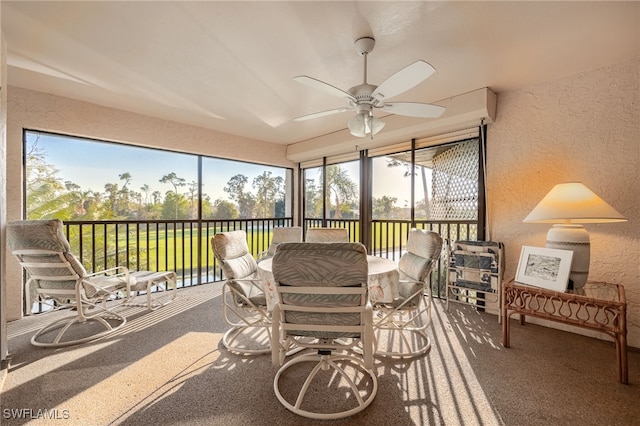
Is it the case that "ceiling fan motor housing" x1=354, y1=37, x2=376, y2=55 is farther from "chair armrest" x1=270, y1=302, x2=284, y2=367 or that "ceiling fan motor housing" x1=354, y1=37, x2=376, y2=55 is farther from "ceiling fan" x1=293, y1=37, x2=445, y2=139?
"chair armrest" x1=270, y1=302, x2=284, y2=367

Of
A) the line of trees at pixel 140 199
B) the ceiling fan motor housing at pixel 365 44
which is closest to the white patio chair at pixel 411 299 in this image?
the ceiling fan motor housing at pixel 365 44

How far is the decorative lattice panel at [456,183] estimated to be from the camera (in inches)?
129

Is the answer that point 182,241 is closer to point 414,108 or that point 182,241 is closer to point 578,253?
point 414,108

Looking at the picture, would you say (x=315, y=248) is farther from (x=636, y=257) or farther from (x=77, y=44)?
(x=636, y=257)

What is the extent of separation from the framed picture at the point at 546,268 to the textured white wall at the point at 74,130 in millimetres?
4075

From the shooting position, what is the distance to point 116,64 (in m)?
Result: 2.35

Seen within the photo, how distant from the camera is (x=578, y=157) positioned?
2.54 meters

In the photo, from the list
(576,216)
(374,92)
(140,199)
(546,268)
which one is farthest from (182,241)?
(576,216)

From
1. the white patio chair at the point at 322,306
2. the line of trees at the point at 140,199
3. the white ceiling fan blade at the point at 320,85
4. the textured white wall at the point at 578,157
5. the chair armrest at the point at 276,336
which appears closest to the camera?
the white patio chair at the point at 322,306

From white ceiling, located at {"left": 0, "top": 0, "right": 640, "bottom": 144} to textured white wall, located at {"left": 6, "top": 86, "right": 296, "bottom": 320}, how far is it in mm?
190

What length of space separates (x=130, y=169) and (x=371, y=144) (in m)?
3.36

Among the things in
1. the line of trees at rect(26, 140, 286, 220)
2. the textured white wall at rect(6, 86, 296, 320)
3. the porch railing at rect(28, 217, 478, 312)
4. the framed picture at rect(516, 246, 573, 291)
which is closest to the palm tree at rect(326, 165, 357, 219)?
the porch railing at rect(28, 217, 478, 312)

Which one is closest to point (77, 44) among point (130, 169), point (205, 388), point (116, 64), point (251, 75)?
point (116, 64)

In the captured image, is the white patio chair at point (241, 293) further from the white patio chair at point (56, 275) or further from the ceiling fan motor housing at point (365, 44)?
the ceiling fan motor housing at point (365, 44)
